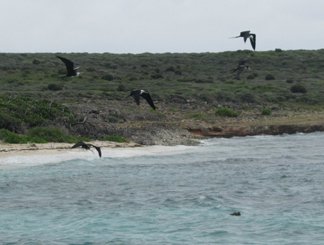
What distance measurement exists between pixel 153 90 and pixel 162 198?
3412 cm

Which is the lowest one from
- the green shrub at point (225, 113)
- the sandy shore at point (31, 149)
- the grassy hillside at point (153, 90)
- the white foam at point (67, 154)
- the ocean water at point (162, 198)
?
the ocean water at point (162, 198)

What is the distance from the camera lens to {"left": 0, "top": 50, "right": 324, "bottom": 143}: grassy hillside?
36.5m

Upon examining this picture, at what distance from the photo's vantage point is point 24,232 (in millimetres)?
15398

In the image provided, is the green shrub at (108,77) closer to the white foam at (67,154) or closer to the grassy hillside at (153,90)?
the grassy hillside at (153,90)

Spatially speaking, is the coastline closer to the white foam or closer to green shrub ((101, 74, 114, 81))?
the white foam

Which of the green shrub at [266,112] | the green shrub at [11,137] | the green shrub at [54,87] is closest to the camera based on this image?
the green shrub at [11,137]

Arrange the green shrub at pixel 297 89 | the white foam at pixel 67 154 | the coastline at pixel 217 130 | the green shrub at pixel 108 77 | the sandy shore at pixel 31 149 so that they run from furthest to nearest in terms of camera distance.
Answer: the green shrub at pixel 108 77, the green shrub at pixel 297 89, the coastline at pixel 217 130, the sandy shore at pixel 31 149, the white foam at pixel 67 154

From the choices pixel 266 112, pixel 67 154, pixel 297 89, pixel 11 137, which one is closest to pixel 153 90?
pixel 266 112

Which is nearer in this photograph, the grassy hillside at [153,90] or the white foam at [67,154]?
the white foam at [67,154]

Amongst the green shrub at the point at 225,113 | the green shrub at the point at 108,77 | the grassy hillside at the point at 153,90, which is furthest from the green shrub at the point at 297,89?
the green shrub at the point at 108,77

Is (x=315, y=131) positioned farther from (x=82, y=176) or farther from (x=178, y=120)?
(x=82, y=176)

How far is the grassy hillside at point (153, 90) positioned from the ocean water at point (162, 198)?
6270mm

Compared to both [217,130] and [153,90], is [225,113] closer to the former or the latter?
[217,130]

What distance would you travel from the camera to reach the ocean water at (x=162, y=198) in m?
15.0
